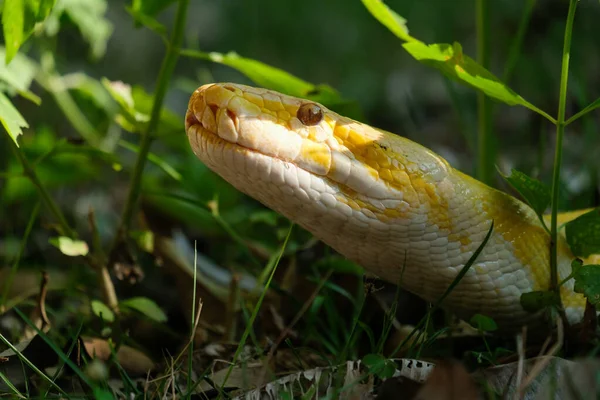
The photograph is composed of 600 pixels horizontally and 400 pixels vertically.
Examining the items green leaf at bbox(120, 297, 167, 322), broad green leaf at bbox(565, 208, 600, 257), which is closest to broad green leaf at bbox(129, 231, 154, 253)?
green leaf at bbox(120, 297, 167, 322)

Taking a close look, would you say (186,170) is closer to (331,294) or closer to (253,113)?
(331,294)

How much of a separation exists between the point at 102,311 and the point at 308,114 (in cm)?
92

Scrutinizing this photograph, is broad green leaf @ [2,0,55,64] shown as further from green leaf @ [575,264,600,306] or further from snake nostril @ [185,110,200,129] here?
green leaf @ [575,264,600,306]

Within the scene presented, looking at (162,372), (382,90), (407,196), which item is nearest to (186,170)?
(162,372)

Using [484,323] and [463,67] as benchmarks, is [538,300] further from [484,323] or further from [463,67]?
[463,67]

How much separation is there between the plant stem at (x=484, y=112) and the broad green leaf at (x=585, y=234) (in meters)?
0.82

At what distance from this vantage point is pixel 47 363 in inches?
77.1

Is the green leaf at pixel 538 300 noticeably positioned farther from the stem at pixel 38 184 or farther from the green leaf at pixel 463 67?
the stem at pixel 38 184

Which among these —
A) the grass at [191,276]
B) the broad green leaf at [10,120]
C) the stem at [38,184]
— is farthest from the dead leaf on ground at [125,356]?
the broad green leaf at [10,120]

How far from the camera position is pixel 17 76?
2266 mm

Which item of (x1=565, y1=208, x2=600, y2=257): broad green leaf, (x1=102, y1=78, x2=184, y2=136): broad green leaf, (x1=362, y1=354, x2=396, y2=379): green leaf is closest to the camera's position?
(x1=362, y1=354, x2=396, y2=379): green leaf

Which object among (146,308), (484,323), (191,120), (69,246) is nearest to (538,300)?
(484,323)

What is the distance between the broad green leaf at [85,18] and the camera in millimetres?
2537

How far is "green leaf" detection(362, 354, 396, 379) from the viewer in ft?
5.27
